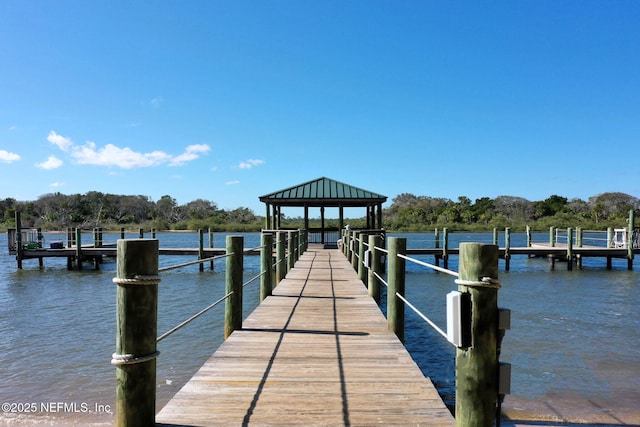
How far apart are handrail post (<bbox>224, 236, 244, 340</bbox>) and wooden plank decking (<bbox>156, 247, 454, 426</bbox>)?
164 millimetres

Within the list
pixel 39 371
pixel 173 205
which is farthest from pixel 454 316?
pixel 173 205

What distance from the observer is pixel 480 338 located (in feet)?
6.97

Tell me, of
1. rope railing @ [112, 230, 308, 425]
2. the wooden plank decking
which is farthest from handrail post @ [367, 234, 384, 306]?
rope railing @ [112, 230, 308, 425]

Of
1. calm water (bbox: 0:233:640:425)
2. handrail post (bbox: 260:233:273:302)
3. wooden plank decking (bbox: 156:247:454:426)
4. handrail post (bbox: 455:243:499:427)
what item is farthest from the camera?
handrail post (bbox: 260:233:273:302)

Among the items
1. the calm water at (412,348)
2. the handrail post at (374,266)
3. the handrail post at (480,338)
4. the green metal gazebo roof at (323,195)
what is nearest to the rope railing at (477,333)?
the handrail post at (480,338)

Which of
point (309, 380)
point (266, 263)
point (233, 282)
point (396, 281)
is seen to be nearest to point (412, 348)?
point (266, 263)

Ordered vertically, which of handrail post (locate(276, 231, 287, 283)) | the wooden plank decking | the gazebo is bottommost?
the wooden plank decking

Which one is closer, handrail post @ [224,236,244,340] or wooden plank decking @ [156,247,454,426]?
wooden plank decking @ [156,247,454,426]

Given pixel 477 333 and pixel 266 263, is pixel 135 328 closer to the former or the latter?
pixel 477 333

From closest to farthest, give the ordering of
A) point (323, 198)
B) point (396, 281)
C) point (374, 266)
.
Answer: point (396, 281) → point (374, 266) → point (323, 198)

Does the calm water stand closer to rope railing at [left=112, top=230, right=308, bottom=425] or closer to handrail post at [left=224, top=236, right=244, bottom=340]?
handrail post at [left=224, top=236, right=244, bottom=340]

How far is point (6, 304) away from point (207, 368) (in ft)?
47.4

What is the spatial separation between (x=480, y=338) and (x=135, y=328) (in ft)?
5.69

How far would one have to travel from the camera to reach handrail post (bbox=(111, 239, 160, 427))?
229cm
